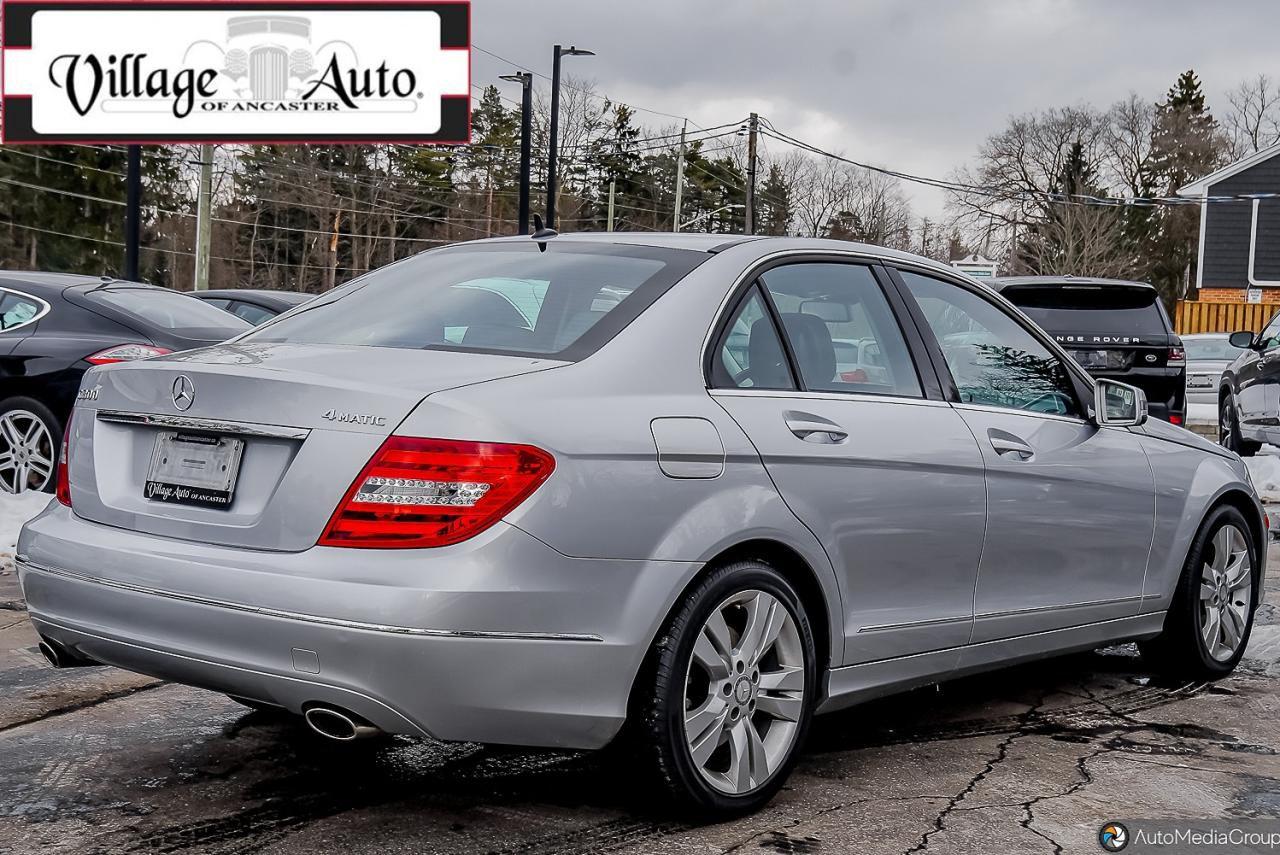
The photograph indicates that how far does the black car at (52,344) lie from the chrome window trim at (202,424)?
4831 mm

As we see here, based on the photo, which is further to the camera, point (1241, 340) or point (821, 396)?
point (1241, 340)

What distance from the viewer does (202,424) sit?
11.3ft

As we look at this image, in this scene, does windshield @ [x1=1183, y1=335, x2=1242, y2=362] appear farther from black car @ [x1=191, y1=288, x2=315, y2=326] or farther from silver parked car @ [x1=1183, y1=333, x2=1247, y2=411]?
black car @ [x1=191, y1=288, x2=315, y2=326]

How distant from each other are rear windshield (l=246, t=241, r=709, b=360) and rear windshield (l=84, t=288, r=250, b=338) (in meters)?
4.89

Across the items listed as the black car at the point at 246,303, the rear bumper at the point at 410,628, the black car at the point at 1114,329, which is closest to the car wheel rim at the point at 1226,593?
the rear bumper at the point at 410,628

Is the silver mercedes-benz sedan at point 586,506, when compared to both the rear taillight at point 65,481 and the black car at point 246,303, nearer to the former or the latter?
the rear taillight at point 65,481

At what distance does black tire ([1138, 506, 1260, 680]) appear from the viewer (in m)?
5.47

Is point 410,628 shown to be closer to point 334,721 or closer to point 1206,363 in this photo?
point 334,721

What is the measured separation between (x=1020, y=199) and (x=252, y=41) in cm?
5091

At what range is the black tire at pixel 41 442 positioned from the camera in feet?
28.2

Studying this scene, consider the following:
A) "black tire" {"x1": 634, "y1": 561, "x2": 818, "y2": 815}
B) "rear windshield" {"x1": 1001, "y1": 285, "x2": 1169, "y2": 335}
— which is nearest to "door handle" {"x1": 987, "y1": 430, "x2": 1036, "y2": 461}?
"black tire" {"x1": 634, "y1": 561, "x2": 818, "y2": 815}

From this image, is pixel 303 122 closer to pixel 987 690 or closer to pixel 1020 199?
pixel 987 690

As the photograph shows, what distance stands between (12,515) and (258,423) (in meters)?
5.36

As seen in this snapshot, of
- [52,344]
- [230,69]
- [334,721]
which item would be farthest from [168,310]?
[230,69]
